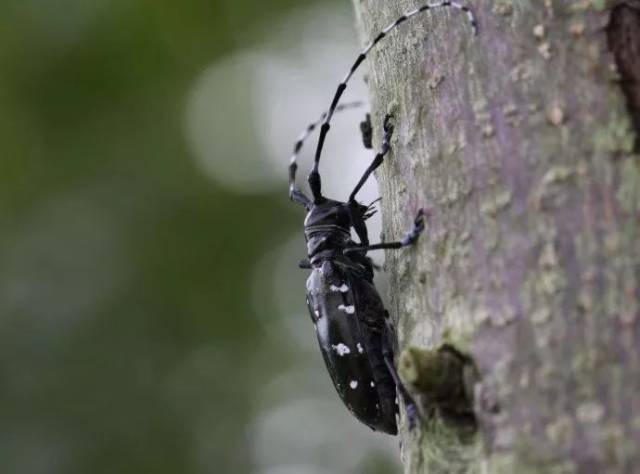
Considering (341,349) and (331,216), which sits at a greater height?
(331,216)

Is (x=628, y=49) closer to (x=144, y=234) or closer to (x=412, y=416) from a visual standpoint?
(x=412, y=416)

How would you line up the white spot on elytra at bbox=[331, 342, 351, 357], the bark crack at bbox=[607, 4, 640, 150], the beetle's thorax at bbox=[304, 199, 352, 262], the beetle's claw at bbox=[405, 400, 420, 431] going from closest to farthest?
the bark crack at bbox=[607, 4, 640, 150] < the beetle's claw at bbox=[405, 400, 420, 431] < the white spot on elytra at bbox=[331, 342, 351, 357] < the beetle's thorax at bbox=[304, 199, 352, 262]

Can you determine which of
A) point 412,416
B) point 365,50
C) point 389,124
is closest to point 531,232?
point 412,416

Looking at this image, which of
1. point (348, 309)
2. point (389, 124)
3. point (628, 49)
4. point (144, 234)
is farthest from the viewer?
point (144, 234)

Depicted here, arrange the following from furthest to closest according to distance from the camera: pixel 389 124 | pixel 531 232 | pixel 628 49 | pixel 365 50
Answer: pixel 365 50, pixel 389 124, pixel 628 49, pixel 531 232

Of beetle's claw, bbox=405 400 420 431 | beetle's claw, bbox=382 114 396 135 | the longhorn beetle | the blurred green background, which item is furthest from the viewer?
the blurred green background

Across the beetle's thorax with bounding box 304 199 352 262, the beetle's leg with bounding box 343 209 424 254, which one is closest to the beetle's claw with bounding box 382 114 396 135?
the beetle's leg with bounding box 343 209 424 254

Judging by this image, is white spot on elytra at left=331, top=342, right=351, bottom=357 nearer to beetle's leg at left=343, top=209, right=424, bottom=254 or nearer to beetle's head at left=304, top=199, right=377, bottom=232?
beetle's head at left=304, top=199, right=377, bottom=232

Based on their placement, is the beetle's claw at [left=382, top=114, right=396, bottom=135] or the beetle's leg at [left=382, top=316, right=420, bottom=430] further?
the beetle's claw at [left=382, top=114, right=396, bottom=135]
